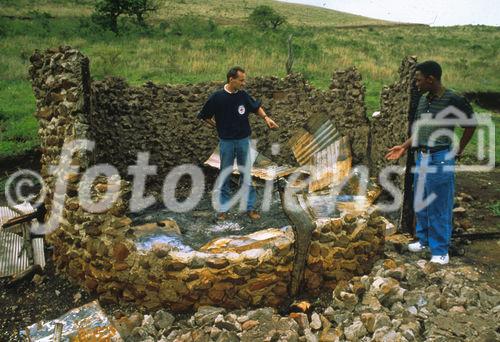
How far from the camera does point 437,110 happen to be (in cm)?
454

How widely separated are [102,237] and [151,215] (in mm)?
2380

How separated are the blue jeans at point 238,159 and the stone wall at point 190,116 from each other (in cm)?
176

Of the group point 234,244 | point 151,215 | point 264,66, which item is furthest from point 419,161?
point 264,66

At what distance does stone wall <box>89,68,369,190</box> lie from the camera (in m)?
6.95

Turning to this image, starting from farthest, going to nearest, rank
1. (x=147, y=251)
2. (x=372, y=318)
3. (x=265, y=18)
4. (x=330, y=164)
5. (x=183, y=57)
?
(x=265, y=18) < (x=183, y=57) < (x=330, y=164) < (x=147, y=251) < (x=372, y=318)

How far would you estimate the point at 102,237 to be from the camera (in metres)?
4.25

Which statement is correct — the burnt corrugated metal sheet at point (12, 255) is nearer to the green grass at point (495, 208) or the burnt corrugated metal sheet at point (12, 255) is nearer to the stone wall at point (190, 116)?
the stone wall at point (190, 116)

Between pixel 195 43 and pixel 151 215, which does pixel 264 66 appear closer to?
pixel 195 43

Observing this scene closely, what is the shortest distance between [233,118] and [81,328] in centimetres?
290

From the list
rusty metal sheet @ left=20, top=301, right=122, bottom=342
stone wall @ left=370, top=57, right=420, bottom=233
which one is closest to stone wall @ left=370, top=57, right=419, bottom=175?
stone wall @ left=370, top=57, right=420, bottom=233

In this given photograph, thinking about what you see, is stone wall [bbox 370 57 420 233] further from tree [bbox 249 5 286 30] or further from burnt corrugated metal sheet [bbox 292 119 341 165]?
tree [bbox 249 5 286 30]

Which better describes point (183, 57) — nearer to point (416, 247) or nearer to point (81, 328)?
point (416, 247)

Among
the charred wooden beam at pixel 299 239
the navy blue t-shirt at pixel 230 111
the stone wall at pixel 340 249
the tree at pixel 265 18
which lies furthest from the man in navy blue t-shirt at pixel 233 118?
the tree at pixel 265 18

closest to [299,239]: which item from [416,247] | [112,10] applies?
[416,247]
